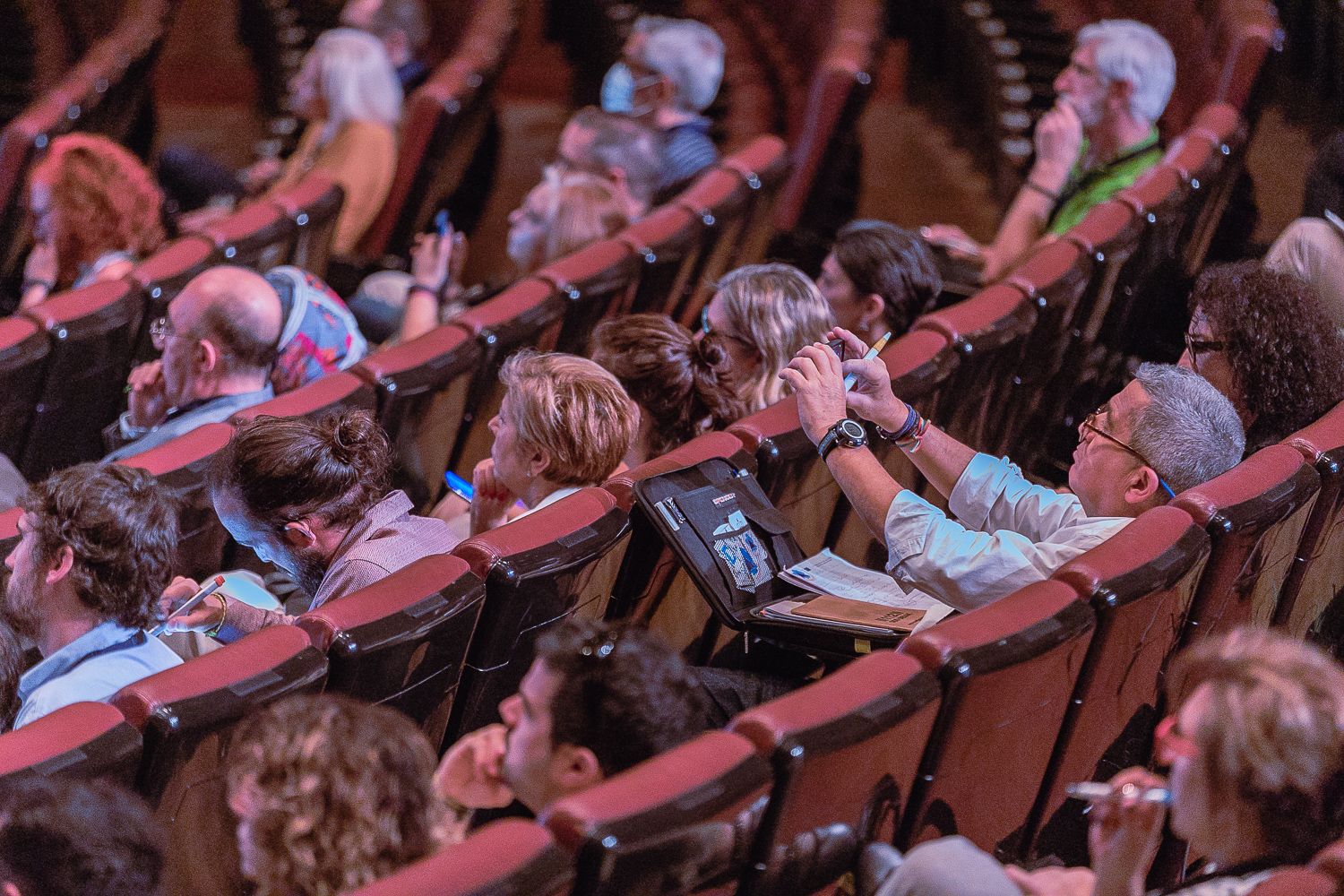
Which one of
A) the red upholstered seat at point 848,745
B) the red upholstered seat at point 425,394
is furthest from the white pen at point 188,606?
the red upholstered seat at point 848,745

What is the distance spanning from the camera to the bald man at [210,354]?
4.45 ft

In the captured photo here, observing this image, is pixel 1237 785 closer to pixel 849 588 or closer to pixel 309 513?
pixel 849 588

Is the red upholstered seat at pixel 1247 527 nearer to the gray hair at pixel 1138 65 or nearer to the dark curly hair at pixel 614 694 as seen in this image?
the dark curly hair at pixel 614 694

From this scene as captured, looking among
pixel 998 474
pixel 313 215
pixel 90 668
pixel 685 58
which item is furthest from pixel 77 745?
pixel 685 58

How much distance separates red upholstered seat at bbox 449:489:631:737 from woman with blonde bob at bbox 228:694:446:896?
27 centimetres

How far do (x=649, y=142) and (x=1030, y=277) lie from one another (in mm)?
746

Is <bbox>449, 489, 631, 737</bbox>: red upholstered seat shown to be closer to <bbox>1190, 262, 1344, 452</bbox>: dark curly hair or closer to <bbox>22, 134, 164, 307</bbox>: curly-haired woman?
<bbox>1190, 262, 1344, 452</bbox>: dark curly hair

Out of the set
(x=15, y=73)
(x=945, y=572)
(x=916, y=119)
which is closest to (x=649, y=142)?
(x=916, y=119)

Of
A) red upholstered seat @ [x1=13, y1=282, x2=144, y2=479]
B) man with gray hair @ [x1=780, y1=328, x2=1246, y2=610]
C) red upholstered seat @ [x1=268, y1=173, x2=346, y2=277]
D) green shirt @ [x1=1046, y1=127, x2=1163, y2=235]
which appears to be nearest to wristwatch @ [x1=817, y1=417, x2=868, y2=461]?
man with gray hair @ [x1=780, y1=328, x2=1246, y2=610]

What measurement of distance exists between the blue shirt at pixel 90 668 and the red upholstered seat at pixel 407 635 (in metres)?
0.13

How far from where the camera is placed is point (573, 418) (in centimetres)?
107

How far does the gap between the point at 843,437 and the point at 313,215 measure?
3.50 feet

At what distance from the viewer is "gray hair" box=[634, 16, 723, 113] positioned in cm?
222

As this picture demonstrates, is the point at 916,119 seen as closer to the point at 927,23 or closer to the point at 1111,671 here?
the point at 927,23
